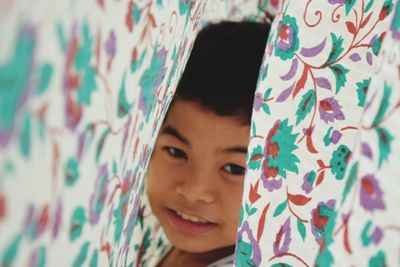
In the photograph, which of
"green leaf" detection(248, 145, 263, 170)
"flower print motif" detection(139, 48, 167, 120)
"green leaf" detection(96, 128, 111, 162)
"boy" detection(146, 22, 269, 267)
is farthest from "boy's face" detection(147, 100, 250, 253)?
"green leaf" detection(96, 128, 111, 162)

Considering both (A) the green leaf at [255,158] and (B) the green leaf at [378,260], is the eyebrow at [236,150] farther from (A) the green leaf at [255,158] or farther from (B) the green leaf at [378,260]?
(B) the green leaf at [378,260]

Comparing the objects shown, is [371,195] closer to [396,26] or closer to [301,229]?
[396,26]

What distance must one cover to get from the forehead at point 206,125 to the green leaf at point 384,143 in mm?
608

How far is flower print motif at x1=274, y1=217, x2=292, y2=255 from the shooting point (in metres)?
0.69

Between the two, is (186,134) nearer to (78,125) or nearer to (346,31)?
(346,31)

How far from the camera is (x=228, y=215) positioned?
1017 mm

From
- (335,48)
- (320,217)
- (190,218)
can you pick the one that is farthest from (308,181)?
(190,218)

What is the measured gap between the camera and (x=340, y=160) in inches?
26.2

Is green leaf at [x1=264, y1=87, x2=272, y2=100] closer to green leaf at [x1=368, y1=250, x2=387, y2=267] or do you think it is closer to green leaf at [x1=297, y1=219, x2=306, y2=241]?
green leaf at [x1=297, y1=219, x2=306, y2=241]

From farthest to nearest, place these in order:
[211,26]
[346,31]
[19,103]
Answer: [211,26], [346,31], [19,103]

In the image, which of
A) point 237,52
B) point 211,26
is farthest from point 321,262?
point 211,26

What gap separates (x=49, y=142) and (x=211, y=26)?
2.95 feet

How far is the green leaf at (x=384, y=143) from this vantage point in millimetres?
341

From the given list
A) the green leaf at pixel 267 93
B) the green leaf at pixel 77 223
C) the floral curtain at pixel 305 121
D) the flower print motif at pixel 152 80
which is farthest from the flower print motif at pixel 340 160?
the green leaf at pixel 77 223
